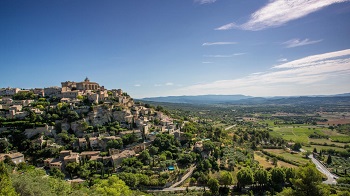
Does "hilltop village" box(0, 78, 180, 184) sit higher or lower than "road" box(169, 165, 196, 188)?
higher

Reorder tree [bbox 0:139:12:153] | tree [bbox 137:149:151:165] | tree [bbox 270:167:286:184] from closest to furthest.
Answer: tree [bbox 270:167:286:184] → tree [bbox 0:139:12:153] → tree [bbox 137:149:151:165]

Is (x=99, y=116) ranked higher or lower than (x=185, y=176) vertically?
higher

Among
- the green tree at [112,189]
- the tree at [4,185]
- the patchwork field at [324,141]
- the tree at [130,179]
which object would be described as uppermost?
the tree at [4,185]

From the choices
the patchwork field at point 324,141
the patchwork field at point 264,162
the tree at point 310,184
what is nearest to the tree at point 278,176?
the patchwork field at point 264,162

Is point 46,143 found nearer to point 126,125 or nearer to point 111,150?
point 111,150

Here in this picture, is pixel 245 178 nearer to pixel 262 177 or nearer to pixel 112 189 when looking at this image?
pixel 262 177

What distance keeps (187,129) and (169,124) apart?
650 cm

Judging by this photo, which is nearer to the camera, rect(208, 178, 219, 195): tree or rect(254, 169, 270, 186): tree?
rect(208, 178, 219, 195): tree

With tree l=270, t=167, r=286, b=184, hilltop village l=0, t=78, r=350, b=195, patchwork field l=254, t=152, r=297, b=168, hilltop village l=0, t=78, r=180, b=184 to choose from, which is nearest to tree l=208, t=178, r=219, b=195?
hilltop village l=0, t=78, r=350, b=195

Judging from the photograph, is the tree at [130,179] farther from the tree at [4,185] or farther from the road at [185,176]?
the tree at [4,185]

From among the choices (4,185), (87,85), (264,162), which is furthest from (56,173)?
(264,162)

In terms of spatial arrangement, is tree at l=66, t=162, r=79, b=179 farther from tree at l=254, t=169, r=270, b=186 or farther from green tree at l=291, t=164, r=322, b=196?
green tree at l=291, t=164, r=322, b=196

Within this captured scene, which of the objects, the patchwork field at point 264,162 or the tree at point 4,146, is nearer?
the tree at point 4,146

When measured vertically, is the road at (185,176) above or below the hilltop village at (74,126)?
below
